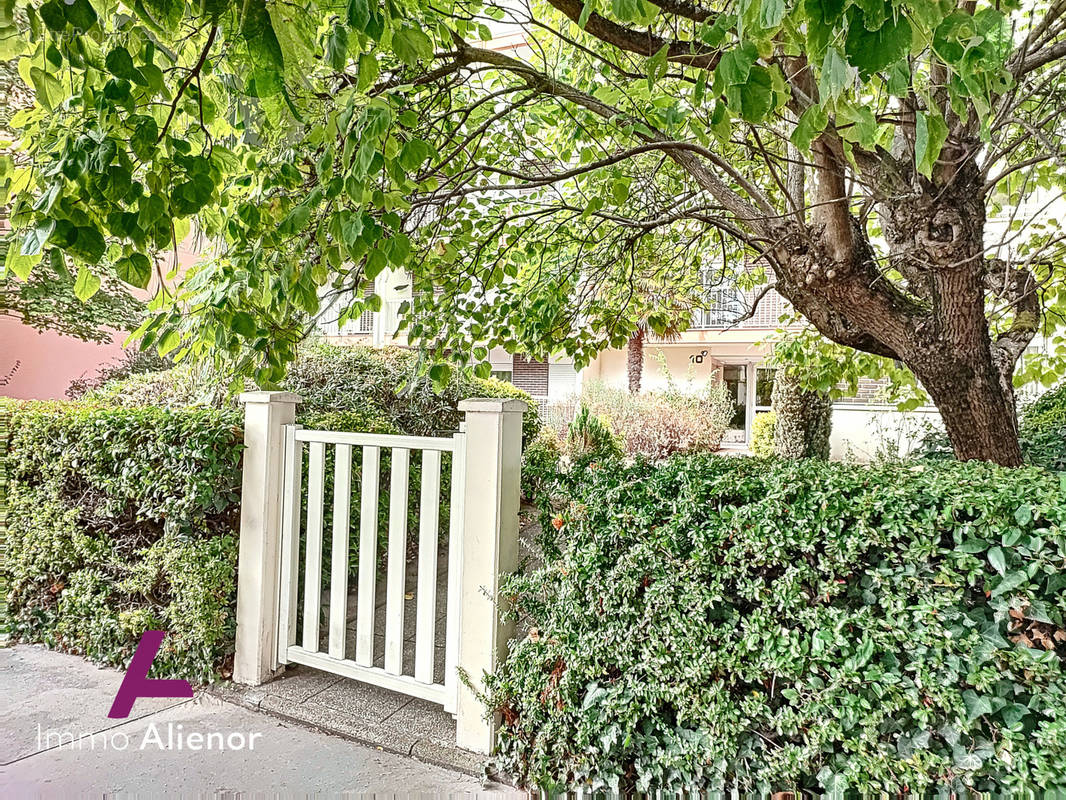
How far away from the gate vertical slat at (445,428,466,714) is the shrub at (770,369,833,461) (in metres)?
7.54

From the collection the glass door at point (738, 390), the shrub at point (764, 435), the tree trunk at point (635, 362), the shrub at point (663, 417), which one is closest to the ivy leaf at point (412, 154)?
the shrub at point (764, 435)

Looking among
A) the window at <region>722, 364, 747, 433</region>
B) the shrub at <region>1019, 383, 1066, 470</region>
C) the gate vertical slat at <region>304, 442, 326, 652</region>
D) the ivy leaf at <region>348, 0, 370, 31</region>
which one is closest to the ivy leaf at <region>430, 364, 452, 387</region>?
the gate vertical slat at <region>304, 442, 326, 652</region>

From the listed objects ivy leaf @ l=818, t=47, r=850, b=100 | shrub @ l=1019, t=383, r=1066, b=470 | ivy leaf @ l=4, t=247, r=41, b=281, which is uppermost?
ivy leaf @ l=818, t=47, r=850, b=100

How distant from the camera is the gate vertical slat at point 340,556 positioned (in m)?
3.23

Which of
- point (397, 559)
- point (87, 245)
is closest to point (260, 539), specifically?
point (397, 559)

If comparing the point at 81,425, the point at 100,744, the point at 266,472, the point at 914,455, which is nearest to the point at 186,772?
the point at 100,744

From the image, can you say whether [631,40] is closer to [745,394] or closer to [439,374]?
[439,374]

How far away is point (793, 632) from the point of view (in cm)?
210

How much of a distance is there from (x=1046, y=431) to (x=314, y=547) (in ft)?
17.1

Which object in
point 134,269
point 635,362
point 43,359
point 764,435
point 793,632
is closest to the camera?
point 134,269

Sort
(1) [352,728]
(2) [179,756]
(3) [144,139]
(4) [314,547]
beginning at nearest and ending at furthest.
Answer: (3) [144,139], (2) [179,756], (1) [352,728], (4) [314,547]

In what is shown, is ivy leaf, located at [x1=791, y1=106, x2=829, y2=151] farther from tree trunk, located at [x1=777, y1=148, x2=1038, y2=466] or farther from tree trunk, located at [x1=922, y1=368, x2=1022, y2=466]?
tree trunk, located at [x1=922, y1=368, x2=1022, y2=466]

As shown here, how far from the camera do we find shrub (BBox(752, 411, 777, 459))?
33.3 feet

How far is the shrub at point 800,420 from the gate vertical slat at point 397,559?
7601mm
